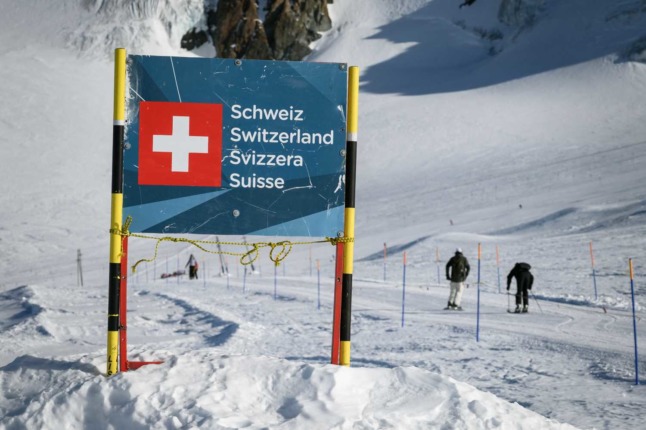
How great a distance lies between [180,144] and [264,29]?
104 meters

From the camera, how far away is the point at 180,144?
5.49 metres

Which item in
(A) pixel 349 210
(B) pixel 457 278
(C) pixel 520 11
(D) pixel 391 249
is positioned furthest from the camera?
(C) pixel 520 11

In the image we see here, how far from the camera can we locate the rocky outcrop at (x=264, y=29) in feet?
342

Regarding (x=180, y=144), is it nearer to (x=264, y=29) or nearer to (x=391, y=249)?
(x=391, y=249)

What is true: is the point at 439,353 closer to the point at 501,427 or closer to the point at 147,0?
the point at 501,427

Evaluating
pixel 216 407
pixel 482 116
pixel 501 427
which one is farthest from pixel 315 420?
pixel 482 116

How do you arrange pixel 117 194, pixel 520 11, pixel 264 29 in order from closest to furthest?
1. pixel 117 194
2. pixel 520 11
3. pixel 264 29

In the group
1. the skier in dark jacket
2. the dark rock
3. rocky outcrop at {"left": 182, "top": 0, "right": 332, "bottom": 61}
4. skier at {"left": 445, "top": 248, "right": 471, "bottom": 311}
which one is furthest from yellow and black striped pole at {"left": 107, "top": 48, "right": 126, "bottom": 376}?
the dark rock

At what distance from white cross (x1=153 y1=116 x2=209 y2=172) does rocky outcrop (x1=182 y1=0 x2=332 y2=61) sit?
98.1 metres

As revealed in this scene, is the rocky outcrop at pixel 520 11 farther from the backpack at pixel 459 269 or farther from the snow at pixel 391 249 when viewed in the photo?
the backpack at pixel 459 269

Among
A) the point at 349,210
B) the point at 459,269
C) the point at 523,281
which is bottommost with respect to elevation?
the point at 523,281

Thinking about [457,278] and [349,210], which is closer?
[349,210]

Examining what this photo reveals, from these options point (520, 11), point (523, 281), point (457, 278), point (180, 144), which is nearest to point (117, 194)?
point (180, 144)

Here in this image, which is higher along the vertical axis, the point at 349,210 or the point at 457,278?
the point at 349,210
